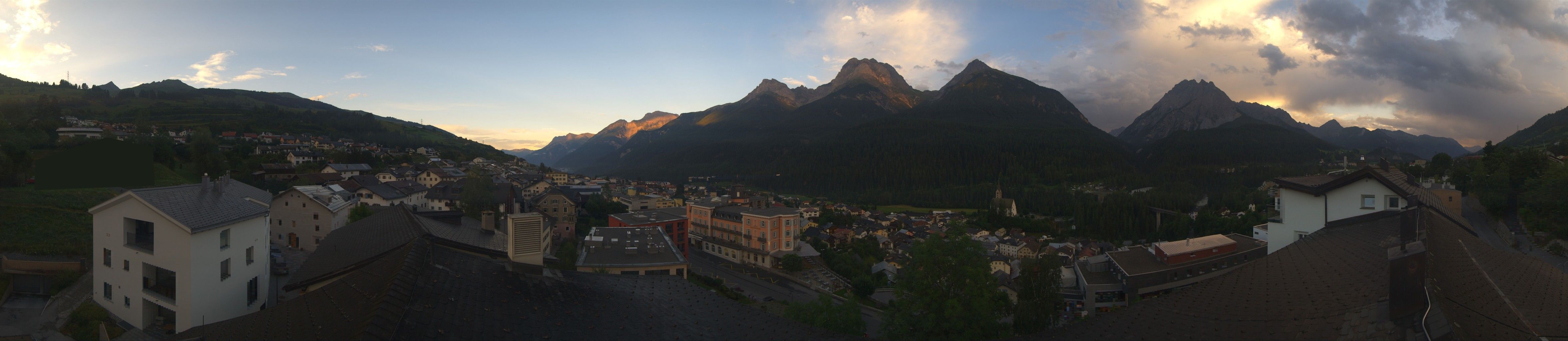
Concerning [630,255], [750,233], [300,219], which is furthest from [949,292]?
[750,233]

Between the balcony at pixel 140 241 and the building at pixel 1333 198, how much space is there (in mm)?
21535

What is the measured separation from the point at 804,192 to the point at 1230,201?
6628 cm

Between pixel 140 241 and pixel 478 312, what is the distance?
11.6 metres

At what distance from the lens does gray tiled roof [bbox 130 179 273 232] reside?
10375 mm

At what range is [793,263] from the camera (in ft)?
108

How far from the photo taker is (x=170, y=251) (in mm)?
10492

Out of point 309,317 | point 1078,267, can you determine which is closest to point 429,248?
point 309,317

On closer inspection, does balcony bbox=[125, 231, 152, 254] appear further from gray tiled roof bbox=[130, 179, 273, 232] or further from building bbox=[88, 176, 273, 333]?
gray tiled roof bbox=[130, 179, 273, 232]

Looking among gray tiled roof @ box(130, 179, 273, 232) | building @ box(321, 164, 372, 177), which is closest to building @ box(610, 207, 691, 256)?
gray tiled roof @ box(130, 179, 273, 232)

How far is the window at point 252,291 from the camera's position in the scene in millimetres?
12297

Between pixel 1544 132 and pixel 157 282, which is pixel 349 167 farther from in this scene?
pixel 1544 132

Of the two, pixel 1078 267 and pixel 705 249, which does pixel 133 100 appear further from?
pixel 1078 267

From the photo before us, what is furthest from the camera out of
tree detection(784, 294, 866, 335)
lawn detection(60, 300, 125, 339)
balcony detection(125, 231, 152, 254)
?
tree detection(784, 294, 866, 335)

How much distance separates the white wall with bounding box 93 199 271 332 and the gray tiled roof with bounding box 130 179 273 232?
166 mm
